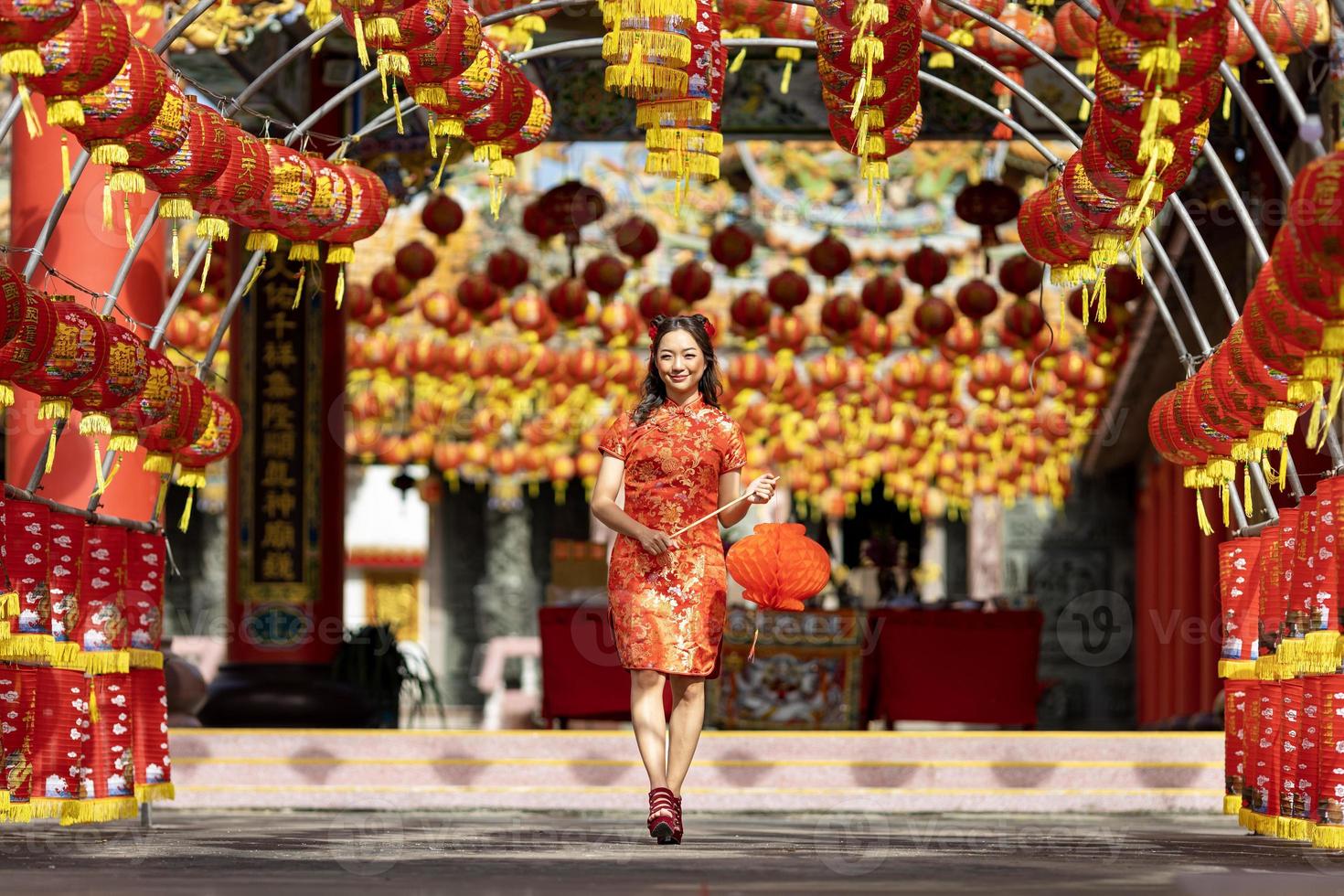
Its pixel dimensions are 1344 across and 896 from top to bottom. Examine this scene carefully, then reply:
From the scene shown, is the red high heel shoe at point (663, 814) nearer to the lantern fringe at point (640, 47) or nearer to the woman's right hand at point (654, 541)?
the woman's right hand at point (654, 541)

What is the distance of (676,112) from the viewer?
17.8 ft

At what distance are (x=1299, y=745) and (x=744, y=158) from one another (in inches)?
383

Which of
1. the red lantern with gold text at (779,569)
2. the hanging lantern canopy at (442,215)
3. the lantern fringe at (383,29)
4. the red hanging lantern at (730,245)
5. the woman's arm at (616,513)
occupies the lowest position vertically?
the red lantern with gold text at (779,569)

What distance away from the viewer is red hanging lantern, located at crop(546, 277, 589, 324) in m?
11.8

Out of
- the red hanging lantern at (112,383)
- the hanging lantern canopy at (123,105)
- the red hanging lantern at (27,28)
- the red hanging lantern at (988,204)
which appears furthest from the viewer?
the red hanging lantern at (988,204)

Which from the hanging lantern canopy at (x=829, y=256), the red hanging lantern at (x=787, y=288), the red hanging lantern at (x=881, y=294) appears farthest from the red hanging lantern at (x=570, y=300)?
the red hanging lantern at (x=881, y=294)

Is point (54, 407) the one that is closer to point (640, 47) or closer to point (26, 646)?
point (26, 646)

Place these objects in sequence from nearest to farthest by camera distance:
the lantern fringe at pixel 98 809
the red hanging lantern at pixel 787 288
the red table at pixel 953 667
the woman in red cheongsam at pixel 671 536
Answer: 1. the woman in red cheongsam at pixel 671 536
2. the lantern fringe at pixel 98 809
3. the red table at pixel 953 667
4. the red hanging lantern at pixel 787 288

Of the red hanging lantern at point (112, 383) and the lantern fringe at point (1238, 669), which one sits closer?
the red hanging lantern at point (112, 383)

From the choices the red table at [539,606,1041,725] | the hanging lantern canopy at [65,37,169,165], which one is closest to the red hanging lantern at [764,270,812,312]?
the red table at [539,606,1041,725]

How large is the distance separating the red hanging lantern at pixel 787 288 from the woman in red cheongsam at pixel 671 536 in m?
6.73

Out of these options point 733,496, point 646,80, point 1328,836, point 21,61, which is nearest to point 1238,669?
point 1328,836

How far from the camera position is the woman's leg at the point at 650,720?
16.2 feet

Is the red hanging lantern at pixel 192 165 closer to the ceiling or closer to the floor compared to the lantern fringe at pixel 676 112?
closer to the floor
